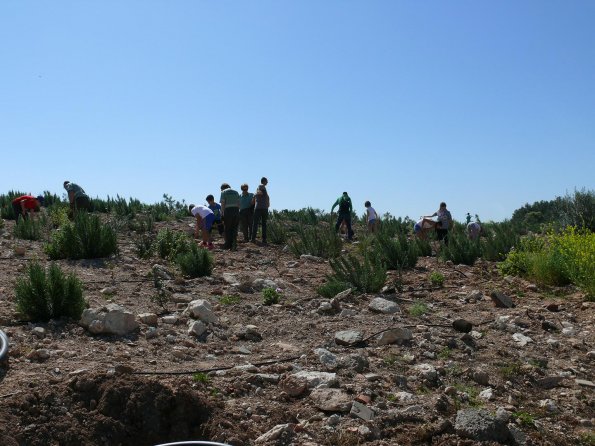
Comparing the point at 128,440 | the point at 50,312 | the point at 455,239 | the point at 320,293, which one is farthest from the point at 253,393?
the point at 455,239

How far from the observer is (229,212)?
13266mm

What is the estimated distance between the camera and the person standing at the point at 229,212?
521 inches

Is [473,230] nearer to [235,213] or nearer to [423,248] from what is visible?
[423,248]

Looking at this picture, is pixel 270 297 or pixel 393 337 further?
pixel 270 297

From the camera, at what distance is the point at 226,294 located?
8008mm

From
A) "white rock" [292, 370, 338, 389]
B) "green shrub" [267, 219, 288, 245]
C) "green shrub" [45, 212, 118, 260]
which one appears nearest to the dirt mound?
"white rock" [292, 370, 338, 389]

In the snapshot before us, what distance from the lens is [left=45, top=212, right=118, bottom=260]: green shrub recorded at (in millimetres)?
10164

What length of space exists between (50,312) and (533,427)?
407cm

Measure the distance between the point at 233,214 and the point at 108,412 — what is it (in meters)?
9.18

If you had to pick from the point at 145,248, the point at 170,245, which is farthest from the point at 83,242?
the point at 170,245

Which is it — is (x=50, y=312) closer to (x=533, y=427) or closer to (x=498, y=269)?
(x=533, y=427)

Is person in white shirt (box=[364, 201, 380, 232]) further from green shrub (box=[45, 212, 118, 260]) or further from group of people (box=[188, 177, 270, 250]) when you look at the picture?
green shrub (box=[45, 212, 118, 260])

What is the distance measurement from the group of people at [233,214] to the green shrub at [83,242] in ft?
9.50

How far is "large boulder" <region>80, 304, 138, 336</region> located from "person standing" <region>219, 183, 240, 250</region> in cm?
736
